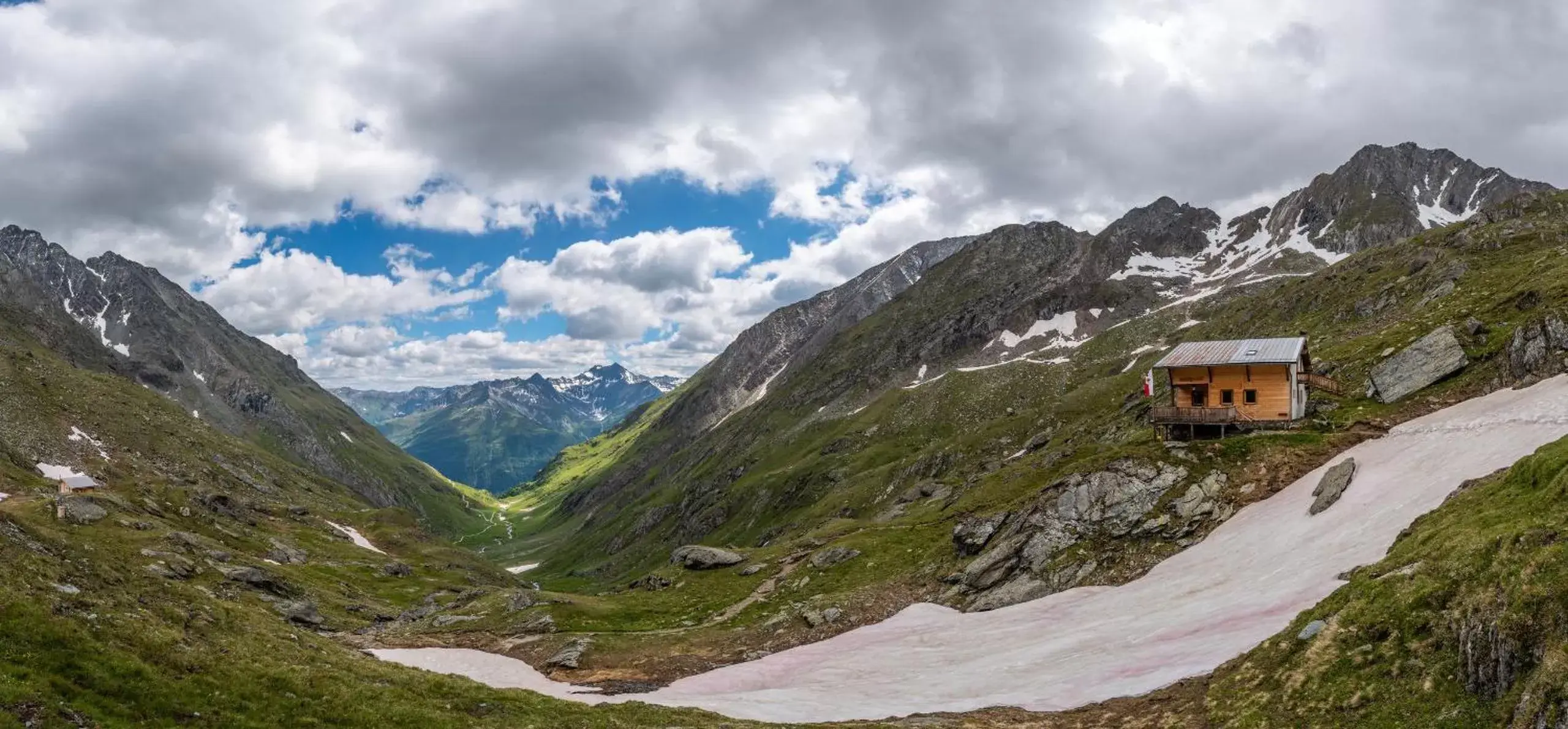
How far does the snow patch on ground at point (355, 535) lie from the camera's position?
137m

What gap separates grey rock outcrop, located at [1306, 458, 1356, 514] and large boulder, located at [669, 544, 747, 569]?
52958mm

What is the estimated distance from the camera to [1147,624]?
1455 inches

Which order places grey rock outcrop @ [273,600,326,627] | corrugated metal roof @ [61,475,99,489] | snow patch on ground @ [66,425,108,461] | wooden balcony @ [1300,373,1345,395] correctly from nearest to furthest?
1. grey rock outcrop @ [273,600,326,627]
2. wooden balcony @ [1300,373,1345,395]
3. corrugated metal roof @ [61,475,99,489]
4. snow patch on ground @ [66,425,108,461]

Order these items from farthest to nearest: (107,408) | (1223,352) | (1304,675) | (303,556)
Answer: (107,408) → (303,556) → (1223,352) → (1304,675)

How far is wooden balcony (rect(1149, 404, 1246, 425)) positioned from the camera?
5719 cm

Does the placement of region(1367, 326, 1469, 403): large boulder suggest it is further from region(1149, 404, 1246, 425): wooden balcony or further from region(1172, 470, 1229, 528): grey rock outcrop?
region(1172, 470, 1229, 528): grey rock outcrop

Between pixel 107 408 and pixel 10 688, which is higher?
pixel 107 408

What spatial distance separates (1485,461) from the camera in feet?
118

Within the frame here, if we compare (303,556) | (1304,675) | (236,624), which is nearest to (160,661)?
(236,624)

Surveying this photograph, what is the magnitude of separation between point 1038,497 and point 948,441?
9122 cm

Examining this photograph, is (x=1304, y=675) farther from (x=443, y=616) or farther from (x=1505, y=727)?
(x=443, y=616)

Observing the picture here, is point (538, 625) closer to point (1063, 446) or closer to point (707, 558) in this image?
point (707, 558)

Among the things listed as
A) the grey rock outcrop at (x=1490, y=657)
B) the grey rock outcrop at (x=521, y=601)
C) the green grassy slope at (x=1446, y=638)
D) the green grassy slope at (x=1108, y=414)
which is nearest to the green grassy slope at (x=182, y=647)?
the grey rock outcrop at (x=521, y=601)

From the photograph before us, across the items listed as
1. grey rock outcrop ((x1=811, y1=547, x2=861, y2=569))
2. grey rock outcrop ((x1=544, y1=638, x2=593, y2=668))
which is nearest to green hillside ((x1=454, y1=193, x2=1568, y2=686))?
grey rock outcrop ((x1=811, y1=547, x2=861, y2=569))
